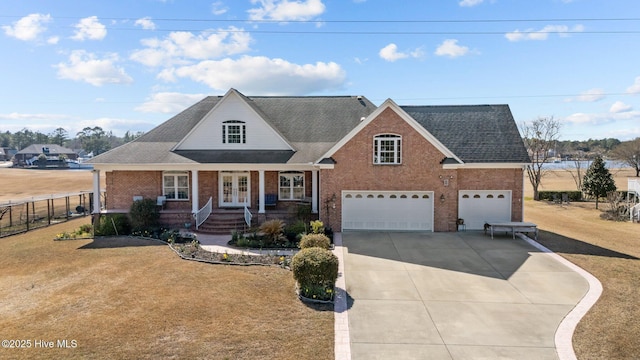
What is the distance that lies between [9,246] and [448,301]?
20.3 meters

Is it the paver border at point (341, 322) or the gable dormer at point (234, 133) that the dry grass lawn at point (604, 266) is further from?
the gable dormer at point (234, 133)

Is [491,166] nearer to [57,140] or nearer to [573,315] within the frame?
[573,315]

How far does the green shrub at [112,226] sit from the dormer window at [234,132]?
23.5 feet

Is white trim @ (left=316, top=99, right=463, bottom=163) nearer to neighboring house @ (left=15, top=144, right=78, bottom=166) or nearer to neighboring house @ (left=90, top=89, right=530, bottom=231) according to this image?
neighboring house @ (left=90, top=89, right=530, bottom=231)

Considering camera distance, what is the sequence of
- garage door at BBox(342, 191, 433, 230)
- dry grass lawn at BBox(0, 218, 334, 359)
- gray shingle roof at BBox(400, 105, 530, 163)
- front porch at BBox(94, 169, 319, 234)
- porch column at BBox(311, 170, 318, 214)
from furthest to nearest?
front porch at BBox(94, 169, 319, 234) < porch column at BBox(311, 170, 318, 214) < gray shingle roof at BBox(400, 105, 530, 163) < garage door at BBox(342, 191, 433, 230) < dry grass lawn at BBox(0, 218, 334, 359)

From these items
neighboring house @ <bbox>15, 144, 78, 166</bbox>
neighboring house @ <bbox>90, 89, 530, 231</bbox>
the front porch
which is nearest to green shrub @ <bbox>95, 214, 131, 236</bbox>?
the front porch

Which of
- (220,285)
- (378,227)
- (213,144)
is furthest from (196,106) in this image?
(220,285)

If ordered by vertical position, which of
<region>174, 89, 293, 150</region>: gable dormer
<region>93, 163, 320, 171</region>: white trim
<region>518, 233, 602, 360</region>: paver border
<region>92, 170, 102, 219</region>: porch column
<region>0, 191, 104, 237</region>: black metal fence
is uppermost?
<region>174, 89, 293, 150</region>: gable dormer

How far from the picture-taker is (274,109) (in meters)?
26.6

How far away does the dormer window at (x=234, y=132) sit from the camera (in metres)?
22.7

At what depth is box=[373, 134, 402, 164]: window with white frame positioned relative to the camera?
779 inches

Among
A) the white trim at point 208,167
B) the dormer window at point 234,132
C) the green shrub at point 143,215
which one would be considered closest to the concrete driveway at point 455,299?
the white trim at point 208,167

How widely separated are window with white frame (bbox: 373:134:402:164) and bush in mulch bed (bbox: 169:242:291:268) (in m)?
7.90

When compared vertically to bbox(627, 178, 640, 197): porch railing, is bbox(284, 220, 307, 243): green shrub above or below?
below
